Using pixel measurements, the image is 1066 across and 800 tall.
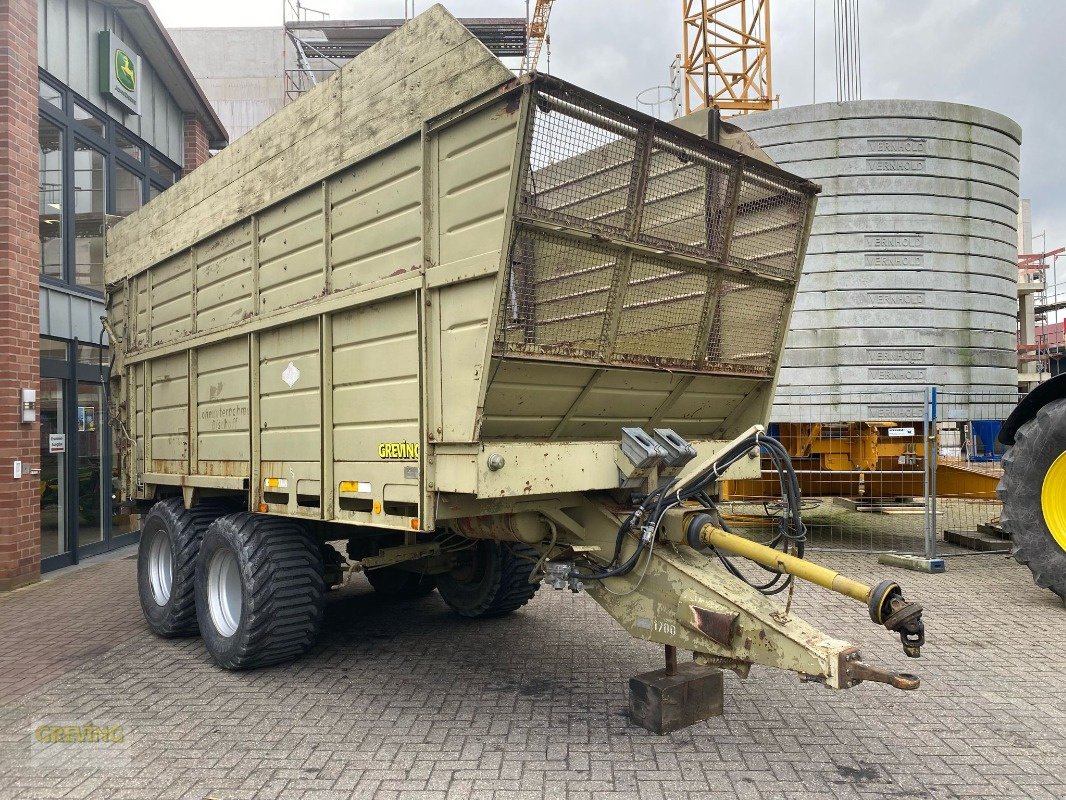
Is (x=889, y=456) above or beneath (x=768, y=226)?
beneath

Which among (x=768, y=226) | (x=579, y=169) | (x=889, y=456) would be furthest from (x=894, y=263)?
(x=579, y=169)

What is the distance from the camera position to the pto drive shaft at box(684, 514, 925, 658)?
3.20 metres

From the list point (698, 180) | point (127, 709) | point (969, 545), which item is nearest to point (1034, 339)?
point (969, 545)

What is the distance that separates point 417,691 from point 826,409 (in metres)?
5.73

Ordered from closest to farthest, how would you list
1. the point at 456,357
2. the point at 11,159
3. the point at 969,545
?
the point at 456,357 → the point at 11,159 → the point at 969,545

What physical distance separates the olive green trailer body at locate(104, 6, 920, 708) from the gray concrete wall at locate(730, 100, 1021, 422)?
12.8 ft

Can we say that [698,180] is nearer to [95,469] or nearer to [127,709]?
[127,709]

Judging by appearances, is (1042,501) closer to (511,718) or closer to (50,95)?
(511,718)

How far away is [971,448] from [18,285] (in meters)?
10.9

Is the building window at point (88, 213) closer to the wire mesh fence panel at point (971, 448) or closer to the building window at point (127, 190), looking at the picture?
the building window at point (127, 190)

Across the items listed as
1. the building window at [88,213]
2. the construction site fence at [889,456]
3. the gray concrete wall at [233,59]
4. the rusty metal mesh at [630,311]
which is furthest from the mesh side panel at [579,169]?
the gray concrete wall at [233,59]

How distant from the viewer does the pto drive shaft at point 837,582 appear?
3201 millimetres

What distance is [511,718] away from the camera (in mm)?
4426

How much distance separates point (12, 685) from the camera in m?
5.27
